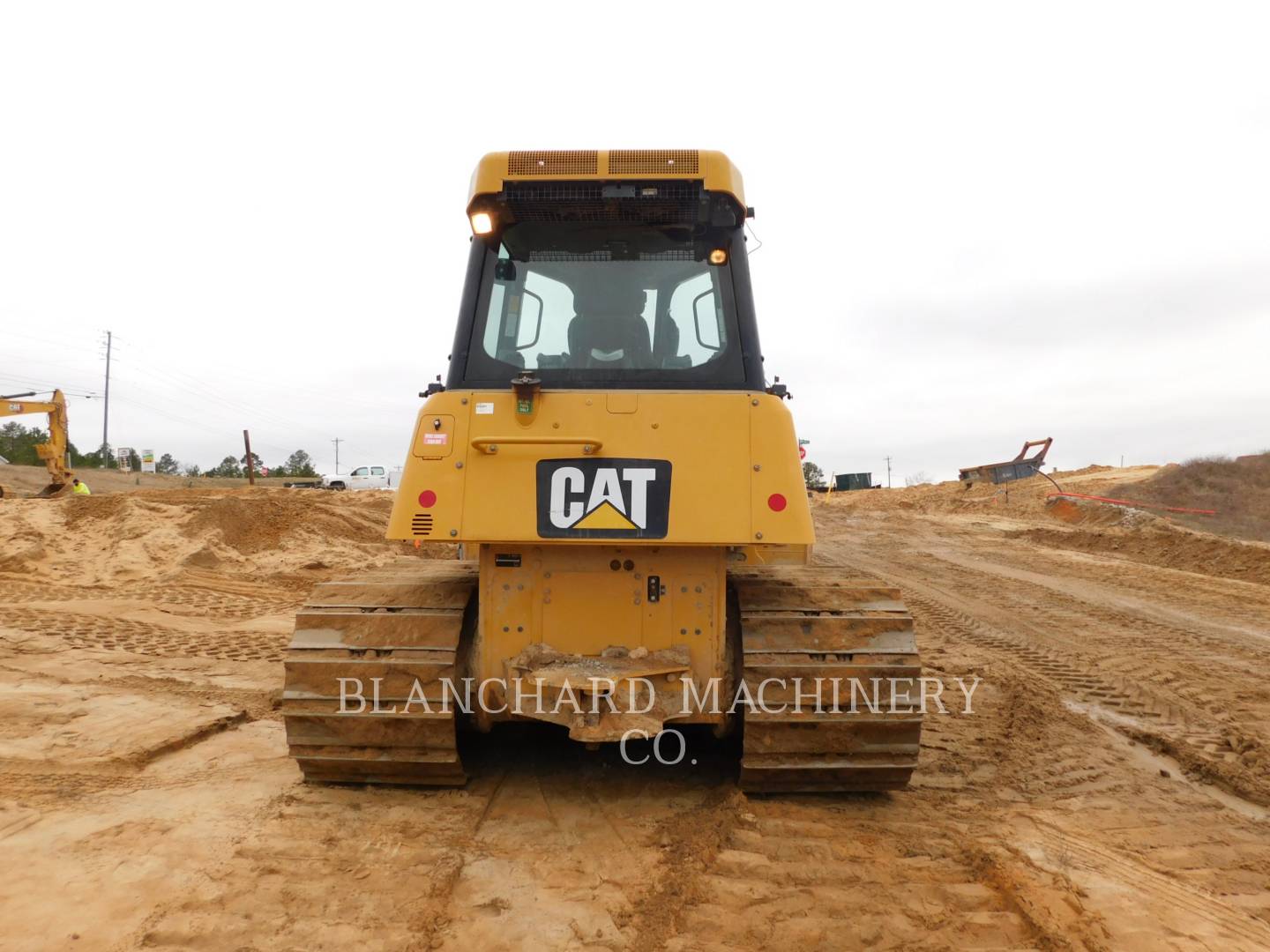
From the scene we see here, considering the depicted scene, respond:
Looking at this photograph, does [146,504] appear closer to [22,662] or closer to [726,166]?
[22,662]

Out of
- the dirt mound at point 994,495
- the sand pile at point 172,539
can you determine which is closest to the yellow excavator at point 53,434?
the sand pile at point 172,539

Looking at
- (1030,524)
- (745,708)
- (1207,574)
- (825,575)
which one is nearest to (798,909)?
(745,708)

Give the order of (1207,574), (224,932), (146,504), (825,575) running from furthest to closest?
(146,504)
(1207,574)
(825,575)
(224,932)

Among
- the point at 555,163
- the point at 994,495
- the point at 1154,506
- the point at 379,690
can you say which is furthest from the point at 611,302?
the point at 994,495

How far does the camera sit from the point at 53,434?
69.9ft

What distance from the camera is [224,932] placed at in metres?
2.52

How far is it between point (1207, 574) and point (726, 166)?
12.8 m

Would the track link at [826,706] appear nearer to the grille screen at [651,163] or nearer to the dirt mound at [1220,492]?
the grille screen at [651,163]

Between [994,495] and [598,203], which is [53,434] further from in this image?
[994,495]

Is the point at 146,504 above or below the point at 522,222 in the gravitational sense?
below

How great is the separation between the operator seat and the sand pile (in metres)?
9.71

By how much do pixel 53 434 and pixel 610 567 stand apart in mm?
23502

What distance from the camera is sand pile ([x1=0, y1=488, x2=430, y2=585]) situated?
1145cm

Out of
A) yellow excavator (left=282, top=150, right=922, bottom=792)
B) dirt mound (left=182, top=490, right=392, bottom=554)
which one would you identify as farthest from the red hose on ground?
yellow excavator (left=282, top=150, right=922, bottom=792)
